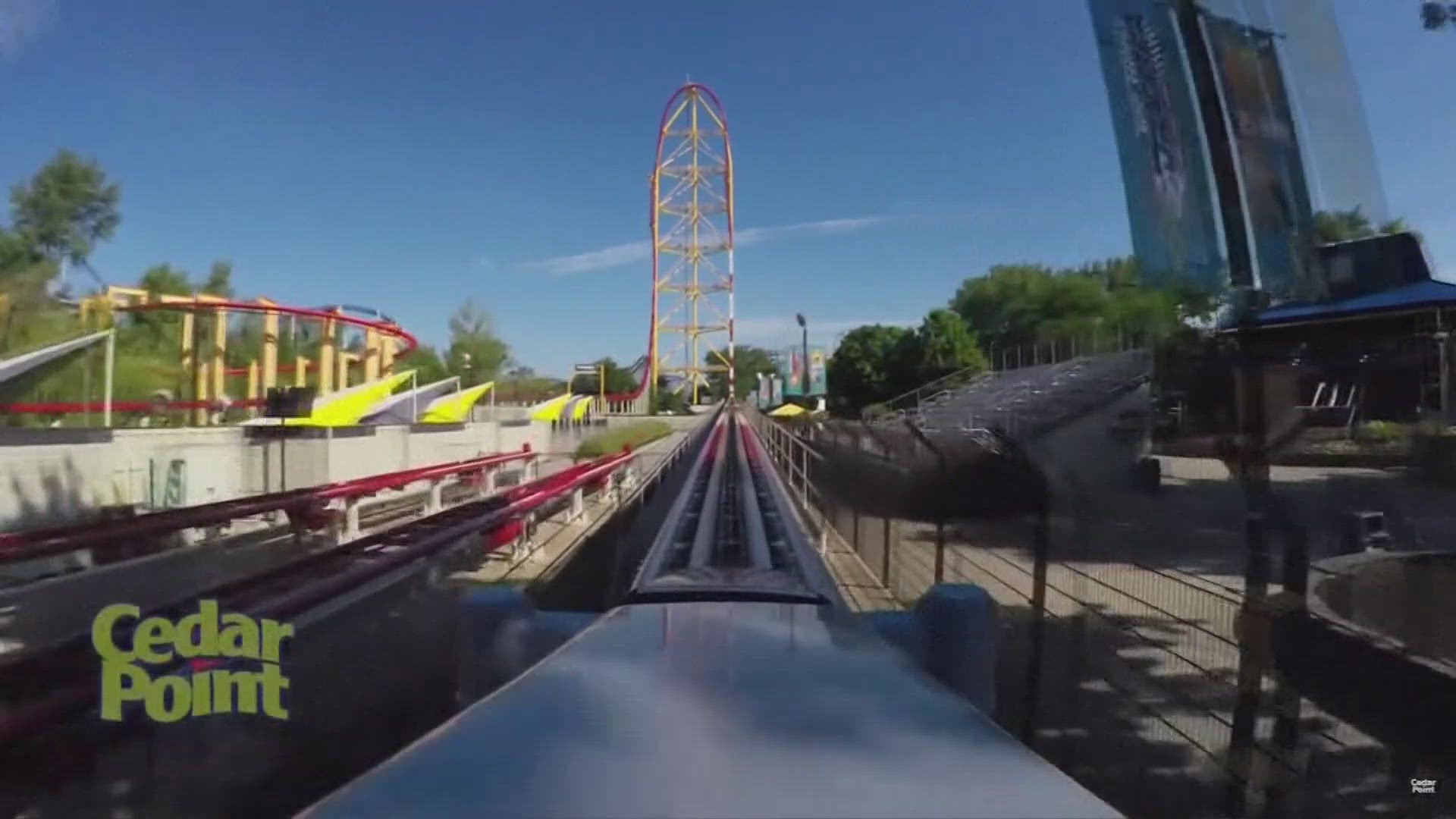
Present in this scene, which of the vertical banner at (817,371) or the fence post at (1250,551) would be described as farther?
the vertical banner at (817,371)

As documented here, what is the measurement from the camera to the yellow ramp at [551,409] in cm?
372

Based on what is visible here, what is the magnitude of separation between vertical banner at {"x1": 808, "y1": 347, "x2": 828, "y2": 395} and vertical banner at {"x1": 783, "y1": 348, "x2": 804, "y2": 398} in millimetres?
56

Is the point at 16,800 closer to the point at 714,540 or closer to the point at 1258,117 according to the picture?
the point at 714,540

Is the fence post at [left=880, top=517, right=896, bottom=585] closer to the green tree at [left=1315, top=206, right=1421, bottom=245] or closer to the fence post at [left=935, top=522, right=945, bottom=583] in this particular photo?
the fence post at [left=935, top=522, right=945, bottom=583]

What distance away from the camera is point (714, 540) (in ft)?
18.3

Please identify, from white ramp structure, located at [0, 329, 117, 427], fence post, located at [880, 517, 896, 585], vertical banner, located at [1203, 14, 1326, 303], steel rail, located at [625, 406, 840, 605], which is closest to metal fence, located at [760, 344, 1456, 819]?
fence post, located at [880, 517, 896, 585]

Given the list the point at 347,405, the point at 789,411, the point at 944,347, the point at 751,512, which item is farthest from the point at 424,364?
the point at 751,512

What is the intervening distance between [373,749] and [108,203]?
6.02 feet

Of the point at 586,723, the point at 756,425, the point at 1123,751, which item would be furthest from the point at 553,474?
the point at 756,425

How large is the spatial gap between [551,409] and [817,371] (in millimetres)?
1110

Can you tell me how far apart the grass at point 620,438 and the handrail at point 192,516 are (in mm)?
870

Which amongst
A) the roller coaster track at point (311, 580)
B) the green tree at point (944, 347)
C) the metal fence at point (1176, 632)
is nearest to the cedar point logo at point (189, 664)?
the roller coaster track at point (311, 580)

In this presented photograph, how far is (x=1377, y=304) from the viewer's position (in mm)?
3061

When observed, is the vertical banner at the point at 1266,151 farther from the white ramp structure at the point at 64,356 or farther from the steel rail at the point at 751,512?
the white ramp structure at the point at 64,356
